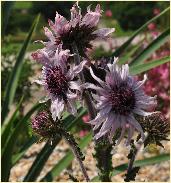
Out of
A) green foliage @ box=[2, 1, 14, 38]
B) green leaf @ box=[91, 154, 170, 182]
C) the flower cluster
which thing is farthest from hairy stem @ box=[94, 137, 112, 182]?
green foliage @ box=[2, 1, 14, 38]

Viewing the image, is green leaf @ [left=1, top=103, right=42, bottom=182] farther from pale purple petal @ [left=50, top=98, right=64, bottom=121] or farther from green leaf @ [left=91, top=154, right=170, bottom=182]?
pale purple petal @ [left=50, top=98, right=64, bottom=121]

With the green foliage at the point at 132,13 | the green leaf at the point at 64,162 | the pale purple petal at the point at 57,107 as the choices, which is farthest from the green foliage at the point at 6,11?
the green foliage at the point at 132,13

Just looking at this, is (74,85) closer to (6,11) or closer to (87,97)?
(87,97)

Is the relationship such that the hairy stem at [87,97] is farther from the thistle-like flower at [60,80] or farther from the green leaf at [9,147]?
the green leaf at [9,147]

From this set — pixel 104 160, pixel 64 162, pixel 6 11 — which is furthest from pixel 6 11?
pixel 104 160

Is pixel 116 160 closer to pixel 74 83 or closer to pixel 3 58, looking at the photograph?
pixel 3 58

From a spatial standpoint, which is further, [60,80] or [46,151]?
[46,151]
